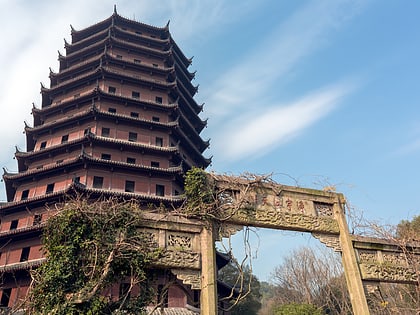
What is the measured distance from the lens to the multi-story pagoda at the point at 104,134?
710 inches

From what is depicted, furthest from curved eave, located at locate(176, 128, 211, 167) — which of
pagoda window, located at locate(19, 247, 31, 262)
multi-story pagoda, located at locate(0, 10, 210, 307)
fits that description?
pagoda window, located at locate(19, 247, 31, 262)

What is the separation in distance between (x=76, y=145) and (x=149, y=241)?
1553cm

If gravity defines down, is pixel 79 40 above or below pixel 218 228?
above

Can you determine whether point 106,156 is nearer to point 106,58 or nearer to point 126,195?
point 126,195

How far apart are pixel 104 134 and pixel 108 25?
33.0 ft

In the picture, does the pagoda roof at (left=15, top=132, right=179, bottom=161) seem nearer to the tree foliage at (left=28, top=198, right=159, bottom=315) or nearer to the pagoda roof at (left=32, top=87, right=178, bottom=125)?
the pagoda roof at (left=32, top=87, right=178, bottom=125)

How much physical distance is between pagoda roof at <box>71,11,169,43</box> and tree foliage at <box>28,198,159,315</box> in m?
22.4

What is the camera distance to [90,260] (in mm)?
5555

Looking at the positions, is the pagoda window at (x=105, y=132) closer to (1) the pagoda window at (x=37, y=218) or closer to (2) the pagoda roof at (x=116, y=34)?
(1) the pagoda window at (x=37, y=218)

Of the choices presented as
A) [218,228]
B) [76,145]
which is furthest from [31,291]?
[76,145]

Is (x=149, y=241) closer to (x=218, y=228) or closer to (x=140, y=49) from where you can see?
(x=218, y=228)

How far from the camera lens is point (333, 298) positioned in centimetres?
2384

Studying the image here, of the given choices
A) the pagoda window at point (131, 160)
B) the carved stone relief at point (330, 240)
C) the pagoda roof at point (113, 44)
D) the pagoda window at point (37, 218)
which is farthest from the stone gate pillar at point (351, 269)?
the pagoda roof at point (113, 44)

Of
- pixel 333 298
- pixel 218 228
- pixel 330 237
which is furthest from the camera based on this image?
pixel 333 298
